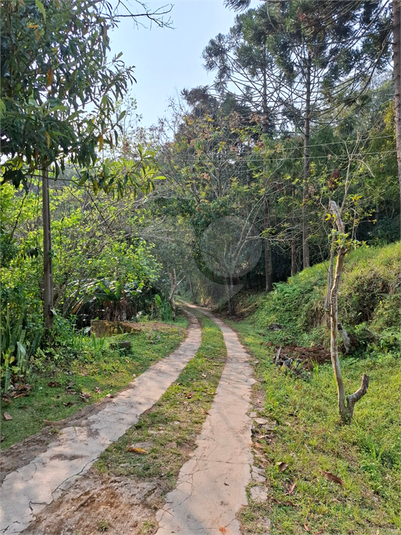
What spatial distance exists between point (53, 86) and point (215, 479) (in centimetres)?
364

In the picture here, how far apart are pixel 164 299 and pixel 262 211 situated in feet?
18.8

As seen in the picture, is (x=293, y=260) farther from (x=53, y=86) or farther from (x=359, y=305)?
(x=53, y=86)

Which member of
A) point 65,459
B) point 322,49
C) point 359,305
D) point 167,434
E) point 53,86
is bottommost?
point 167,434

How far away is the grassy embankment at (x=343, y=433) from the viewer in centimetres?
210

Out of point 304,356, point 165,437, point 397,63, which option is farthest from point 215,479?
point 397,63

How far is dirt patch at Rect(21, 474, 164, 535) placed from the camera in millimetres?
1770

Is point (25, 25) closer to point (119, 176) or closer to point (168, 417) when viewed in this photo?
point (119, 176)

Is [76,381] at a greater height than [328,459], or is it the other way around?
[76,381]

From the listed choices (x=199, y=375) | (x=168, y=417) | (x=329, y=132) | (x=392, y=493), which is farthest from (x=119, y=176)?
(x=329, y=132)

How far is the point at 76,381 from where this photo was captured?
4070mm

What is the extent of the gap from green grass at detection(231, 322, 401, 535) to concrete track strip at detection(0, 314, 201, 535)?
119 centimetres

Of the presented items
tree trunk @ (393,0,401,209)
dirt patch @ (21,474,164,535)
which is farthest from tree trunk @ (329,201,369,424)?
tree trunk @ (393,0,401,209)

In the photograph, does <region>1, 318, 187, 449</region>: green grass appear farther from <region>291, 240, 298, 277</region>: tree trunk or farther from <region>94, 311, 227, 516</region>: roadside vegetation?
<region>291, 240, 298, 277</region>: tree trunk

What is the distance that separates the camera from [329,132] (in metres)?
13.8
